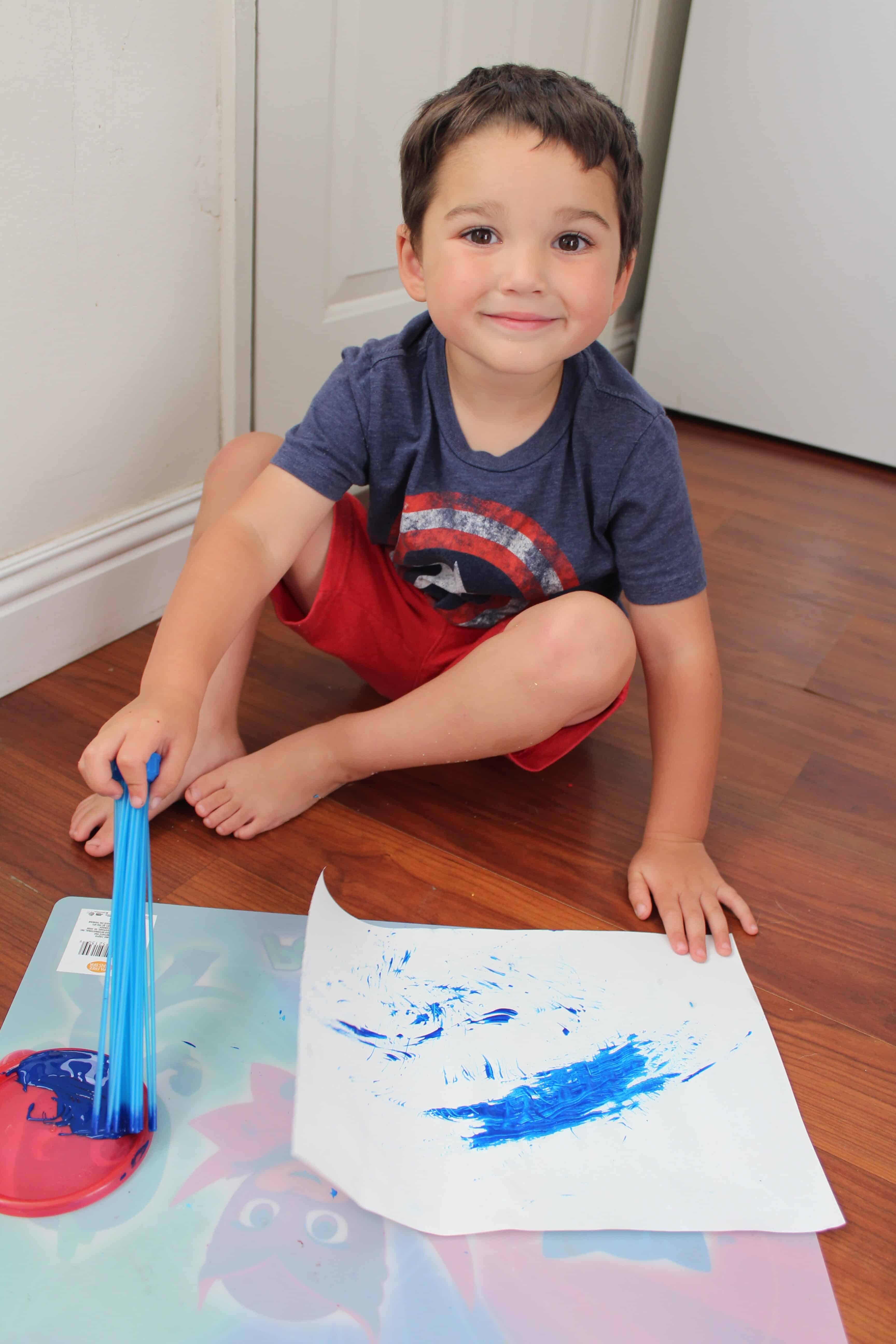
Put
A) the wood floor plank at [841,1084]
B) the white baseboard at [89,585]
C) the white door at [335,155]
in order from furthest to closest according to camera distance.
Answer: the white door at [335,155]
the white baseboard at [89,585]
the wood floor plank at [841,1084]

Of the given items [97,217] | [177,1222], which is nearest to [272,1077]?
[177,1222]

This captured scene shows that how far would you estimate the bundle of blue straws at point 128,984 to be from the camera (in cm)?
53

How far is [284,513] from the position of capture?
30.4 inches

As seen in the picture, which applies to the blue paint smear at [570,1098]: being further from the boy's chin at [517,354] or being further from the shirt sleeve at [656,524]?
the boy's chin at [517,354]

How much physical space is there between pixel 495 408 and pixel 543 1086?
46cm

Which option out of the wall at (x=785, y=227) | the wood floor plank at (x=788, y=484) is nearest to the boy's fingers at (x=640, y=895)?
the wood floor plank at (x=788, y=484)

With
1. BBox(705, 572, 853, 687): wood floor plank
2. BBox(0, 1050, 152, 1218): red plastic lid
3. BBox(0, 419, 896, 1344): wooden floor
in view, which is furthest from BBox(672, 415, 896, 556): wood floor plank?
BBox(0, 1050, 152, 1218): red plastic lid

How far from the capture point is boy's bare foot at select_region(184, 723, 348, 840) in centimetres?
79

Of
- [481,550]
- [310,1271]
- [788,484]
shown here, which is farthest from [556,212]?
[788,484]

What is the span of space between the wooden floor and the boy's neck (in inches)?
10.7

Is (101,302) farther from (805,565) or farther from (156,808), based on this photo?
(805,565)

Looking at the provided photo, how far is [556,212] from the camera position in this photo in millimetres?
667

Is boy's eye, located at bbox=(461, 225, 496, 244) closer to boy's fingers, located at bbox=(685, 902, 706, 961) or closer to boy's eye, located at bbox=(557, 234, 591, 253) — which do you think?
boy's eye, located at bbox=(557, 234, 591, 253)

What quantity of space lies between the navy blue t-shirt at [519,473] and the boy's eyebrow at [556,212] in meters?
0.13
